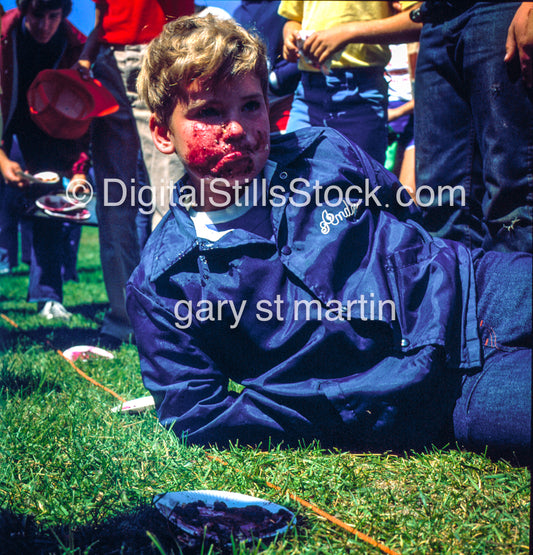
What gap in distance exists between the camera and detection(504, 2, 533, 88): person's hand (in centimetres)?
188

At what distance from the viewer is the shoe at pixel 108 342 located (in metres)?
3.66

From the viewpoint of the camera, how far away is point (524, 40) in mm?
1903

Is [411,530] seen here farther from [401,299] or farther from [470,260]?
[470,260]

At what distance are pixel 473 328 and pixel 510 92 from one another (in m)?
0.90

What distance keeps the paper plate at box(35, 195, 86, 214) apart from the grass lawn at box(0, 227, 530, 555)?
2262 mm

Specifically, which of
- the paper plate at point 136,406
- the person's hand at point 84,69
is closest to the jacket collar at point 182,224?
the paper plate at point 136,406

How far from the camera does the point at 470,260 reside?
199 centimetres

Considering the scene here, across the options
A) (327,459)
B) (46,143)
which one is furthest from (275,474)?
(46,143)

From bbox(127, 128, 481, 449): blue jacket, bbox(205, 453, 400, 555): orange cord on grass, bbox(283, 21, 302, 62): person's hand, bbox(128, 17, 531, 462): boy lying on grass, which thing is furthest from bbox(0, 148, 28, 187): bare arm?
bbox(205, 453, 400, 555): orange cord on grass

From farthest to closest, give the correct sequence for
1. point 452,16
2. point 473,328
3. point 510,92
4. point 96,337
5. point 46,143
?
point 46,143 → point 96,337 → point 452,16 → point 510,92 → point 473,328

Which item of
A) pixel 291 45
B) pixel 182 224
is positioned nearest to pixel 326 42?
pixel 291 45

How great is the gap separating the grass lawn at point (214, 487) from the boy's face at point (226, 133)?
2.85 ft

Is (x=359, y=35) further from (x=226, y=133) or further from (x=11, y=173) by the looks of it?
(x=11, y=173)

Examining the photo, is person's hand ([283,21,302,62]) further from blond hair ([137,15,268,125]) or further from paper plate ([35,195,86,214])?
paper plate ([35,195,86,214])
